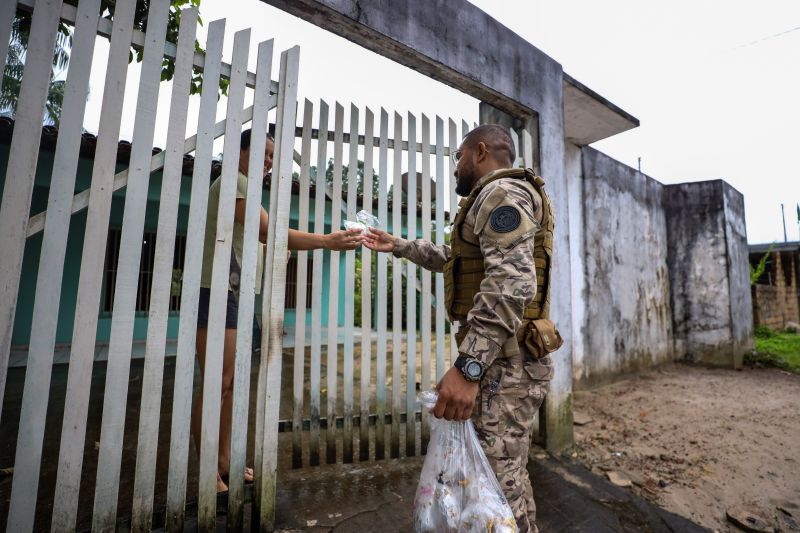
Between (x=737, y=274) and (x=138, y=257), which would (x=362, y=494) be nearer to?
(x=138, y=257)

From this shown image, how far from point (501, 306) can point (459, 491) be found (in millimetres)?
615

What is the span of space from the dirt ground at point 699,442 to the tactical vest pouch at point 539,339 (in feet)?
5.22

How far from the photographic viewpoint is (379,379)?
2475 mm

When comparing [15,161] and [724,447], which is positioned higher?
[15,161]

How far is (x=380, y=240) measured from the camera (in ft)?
6.77

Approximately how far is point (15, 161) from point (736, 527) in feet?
11.9

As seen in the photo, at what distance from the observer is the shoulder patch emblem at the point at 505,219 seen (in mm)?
1290

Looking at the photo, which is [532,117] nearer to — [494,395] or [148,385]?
[494,395]

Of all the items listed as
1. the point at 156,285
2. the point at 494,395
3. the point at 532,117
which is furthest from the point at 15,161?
the point at 532,117

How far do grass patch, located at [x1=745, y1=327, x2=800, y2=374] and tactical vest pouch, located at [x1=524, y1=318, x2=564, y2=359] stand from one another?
7.00m

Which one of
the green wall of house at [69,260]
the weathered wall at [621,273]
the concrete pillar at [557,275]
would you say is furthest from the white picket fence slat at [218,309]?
the green wall of house at [69,260]

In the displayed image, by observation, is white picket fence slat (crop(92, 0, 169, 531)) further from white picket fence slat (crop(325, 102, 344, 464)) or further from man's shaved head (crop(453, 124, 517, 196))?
man's shaved head (crop(453, 124, 517, 196))

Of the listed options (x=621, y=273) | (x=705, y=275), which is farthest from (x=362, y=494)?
(x=705, y=275)

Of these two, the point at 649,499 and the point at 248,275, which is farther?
the point at 649,499
